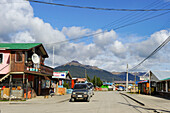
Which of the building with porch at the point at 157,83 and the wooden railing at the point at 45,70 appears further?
the building with porch at the point at 157,83

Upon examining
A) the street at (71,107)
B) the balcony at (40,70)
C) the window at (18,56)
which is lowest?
the street at (71,107)

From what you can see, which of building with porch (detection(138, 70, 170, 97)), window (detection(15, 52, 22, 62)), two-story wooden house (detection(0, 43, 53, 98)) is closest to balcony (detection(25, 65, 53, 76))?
two-story wooden house (detection(0, 43, 53, 98))

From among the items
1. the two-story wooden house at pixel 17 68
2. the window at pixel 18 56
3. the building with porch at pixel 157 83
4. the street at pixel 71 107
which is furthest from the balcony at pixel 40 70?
the building with porch at pixel 157 83

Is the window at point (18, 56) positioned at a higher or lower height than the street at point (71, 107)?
higher

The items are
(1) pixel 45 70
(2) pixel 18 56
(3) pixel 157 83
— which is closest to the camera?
(2) pixel 18 56

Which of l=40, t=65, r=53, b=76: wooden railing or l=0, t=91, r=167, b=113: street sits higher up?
l=40, t=65, r=53, b=76: wooden railing

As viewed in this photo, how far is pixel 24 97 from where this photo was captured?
24.3 meters

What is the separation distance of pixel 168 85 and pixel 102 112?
22016mm

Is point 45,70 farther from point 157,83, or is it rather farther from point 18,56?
point 157,83

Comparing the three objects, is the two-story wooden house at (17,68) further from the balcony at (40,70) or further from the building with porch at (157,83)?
the building with porch at (157,83)

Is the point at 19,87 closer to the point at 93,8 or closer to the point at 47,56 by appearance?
the point at 47,56

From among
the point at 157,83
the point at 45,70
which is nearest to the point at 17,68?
the point at 45,70

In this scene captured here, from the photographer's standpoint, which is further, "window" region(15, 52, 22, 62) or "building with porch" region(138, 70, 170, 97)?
"building with porch" region(138, 70, 170, 97)

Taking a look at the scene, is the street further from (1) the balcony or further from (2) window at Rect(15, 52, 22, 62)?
(2) window at Rect(15, 52, 22, 62)
